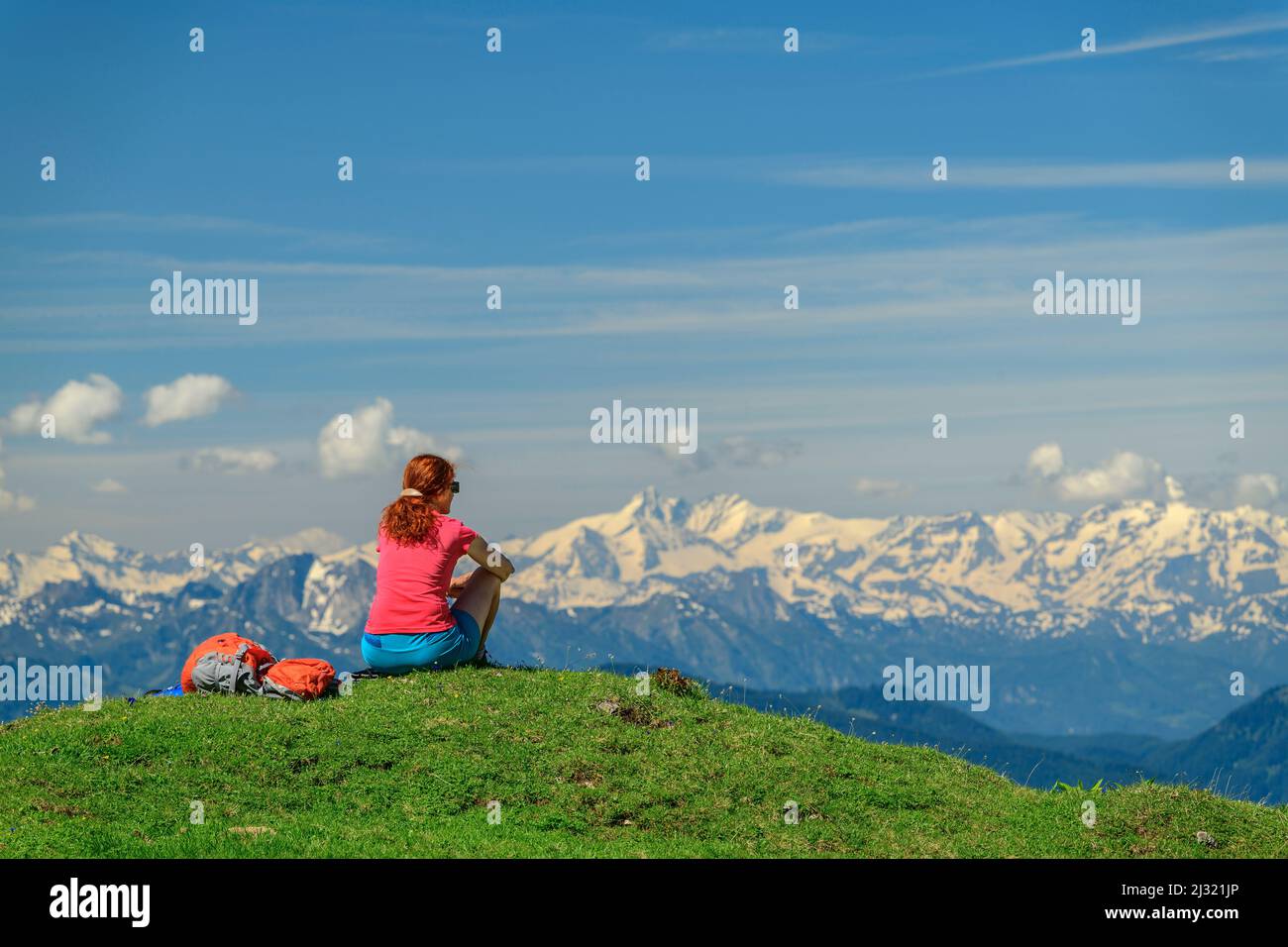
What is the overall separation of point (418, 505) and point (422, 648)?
8.83 feet

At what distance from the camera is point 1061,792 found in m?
24.9

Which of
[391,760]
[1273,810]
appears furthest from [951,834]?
[391,760]

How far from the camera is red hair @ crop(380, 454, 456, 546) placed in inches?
1035

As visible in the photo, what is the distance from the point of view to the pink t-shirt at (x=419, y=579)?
1035 inches

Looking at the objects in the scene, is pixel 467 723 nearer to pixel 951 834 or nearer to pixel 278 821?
pixel 278 821

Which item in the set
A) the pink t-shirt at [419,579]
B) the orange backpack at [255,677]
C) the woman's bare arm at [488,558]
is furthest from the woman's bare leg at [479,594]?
the orange backpack at [255,677]

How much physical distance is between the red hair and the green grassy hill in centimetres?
276

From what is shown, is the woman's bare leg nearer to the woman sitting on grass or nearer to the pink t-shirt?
the woman sitting on grass

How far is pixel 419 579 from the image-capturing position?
26281 mm

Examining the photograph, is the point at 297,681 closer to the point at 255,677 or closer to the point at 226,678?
the point at 255,677

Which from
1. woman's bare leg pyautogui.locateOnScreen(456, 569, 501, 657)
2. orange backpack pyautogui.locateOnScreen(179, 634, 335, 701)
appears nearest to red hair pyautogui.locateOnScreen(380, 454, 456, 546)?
woman's bare leg pyautogui.locateOnScreen(456, 569, 501, 657)

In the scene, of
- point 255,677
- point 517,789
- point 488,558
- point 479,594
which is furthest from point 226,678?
point 517,789
